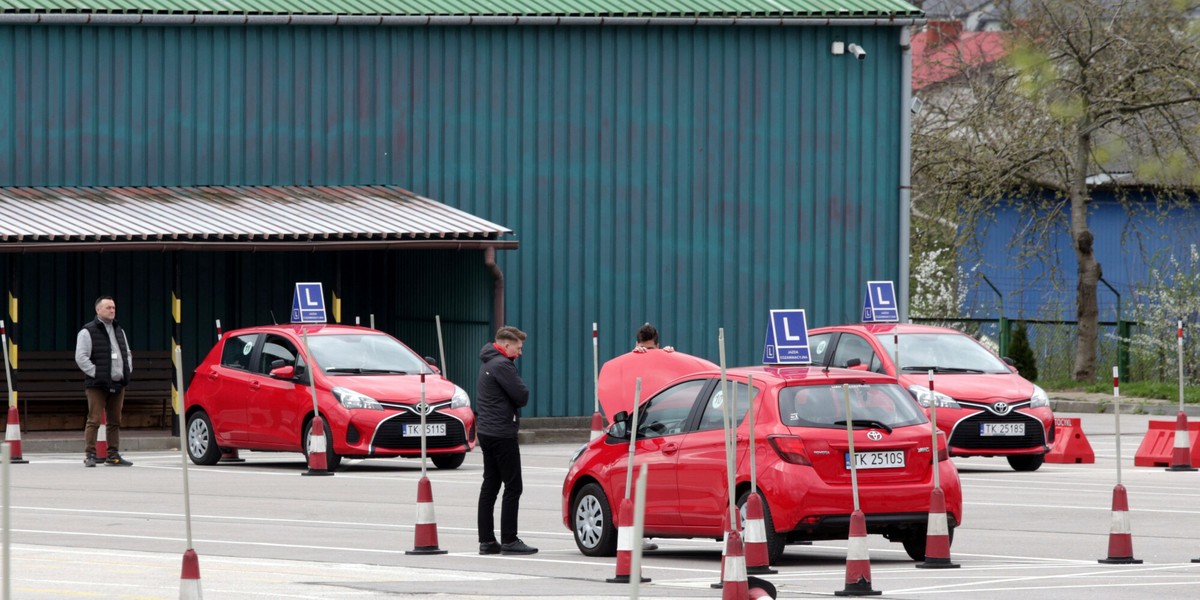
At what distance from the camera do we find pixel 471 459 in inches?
1043

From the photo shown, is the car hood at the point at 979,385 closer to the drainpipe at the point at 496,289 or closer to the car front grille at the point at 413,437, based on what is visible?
the car front grille at the point at 413,437

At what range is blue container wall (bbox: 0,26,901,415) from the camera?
1186 inches

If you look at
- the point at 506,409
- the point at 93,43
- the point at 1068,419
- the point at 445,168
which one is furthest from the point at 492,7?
the point at 506,409

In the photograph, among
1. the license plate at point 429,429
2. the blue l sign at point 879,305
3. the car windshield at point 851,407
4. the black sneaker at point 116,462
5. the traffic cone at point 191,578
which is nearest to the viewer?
the traffic cone at point 191,578

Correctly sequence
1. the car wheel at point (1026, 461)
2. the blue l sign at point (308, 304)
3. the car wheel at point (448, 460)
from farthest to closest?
the blue l sign at point (308, 304) → the car wheel at point (448, 460) → the car wheel at point (1026, 461)

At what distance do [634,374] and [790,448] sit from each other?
4.80 m

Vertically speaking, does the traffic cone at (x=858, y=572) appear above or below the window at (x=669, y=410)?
below

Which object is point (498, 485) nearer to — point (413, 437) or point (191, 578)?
point (191, 578)

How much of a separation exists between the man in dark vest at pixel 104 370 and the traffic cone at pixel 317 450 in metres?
2.63

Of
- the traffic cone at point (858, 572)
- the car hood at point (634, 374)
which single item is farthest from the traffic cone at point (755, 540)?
the car hood at point (634, 374)

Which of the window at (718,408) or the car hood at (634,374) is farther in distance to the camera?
the car hood at (634,374)

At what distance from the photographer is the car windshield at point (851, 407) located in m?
14.9

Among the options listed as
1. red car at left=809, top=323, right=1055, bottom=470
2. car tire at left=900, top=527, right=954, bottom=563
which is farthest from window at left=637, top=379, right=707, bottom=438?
red car at left=809, top=323, right=1055, bottom=470

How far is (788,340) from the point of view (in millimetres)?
16484
